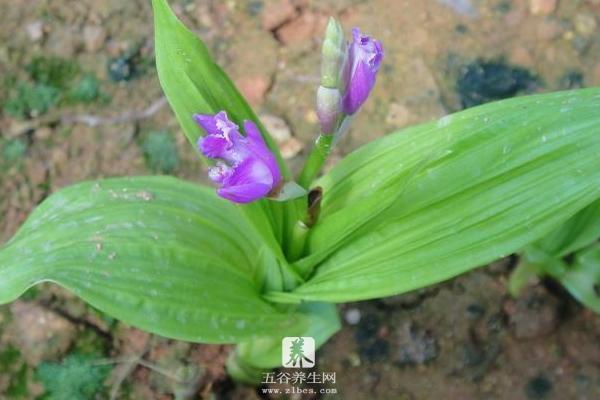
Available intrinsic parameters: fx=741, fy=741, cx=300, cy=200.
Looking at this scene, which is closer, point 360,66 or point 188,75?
point 360,66

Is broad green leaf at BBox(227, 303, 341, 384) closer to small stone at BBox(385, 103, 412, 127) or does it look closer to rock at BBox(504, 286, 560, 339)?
rock at BBox(504, 286, 560, 339)

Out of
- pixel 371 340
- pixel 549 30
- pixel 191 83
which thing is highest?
pixel 549 30

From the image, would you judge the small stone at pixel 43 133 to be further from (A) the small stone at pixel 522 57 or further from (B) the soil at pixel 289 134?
(A) the small stone at pixel 522 57

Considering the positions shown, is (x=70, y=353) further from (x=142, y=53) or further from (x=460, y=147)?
(x=460, y=147)

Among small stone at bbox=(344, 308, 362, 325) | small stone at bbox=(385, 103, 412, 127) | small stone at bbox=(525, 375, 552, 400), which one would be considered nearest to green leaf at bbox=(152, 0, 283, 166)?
small stone at bbox=(344, 308, 362, 325)

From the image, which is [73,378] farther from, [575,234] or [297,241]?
[575,234]

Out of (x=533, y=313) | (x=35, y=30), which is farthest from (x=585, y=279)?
(x=35, y=30)

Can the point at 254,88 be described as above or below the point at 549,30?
below
